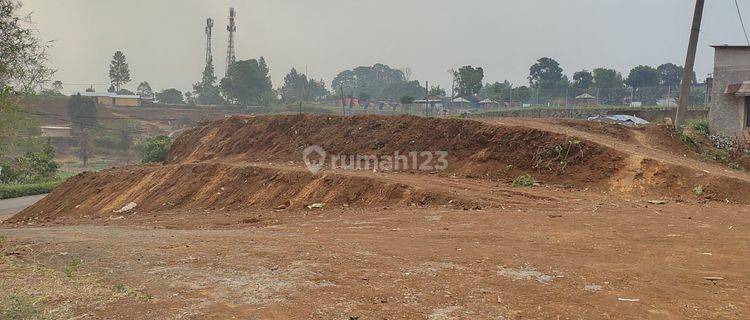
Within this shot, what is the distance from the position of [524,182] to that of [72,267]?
10427mm

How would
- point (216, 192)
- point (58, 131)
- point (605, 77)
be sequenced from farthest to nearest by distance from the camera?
point (58, 131), point (605, 77), point (216, 192)

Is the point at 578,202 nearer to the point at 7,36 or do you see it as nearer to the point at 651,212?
the point at 651,212

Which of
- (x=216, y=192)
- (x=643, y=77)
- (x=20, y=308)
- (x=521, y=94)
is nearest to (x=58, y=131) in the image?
(x=521, y=94)

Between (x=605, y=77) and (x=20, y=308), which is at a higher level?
(x=605, y=77)

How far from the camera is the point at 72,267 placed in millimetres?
6738

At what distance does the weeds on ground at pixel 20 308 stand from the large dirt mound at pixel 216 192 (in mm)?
8258

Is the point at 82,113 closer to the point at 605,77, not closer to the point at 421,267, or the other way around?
the point at 605,77

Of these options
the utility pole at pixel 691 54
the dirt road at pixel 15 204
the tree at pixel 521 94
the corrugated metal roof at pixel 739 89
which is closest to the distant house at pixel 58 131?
the dirt road at pixel 15 204

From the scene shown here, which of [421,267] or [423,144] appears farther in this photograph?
[423,144]

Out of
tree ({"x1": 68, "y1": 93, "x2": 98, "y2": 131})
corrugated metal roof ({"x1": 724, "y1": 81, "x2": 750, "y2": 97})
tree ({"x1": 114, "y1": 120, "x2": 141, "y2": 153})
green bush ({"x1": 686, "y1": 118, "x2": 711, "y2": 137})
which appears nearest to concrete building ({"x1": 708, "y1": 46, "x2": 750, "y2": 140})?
corrugated metal roof ({"x1": 724, "y1": 81, "x2": 750, "y2": 97})

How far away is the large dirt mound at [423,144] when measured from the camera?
1444 centimetres

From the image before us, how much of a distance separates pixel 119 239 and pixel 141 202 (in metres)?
9.79

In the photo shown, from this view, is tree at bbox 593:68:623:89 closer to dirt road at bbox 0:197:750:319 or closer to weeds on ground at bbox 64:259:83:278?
dirt road at bbox 0:197:750:319

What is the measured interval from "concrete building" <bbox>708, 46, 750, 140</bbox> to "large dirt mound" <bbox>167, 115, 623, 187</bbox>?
6.51m
